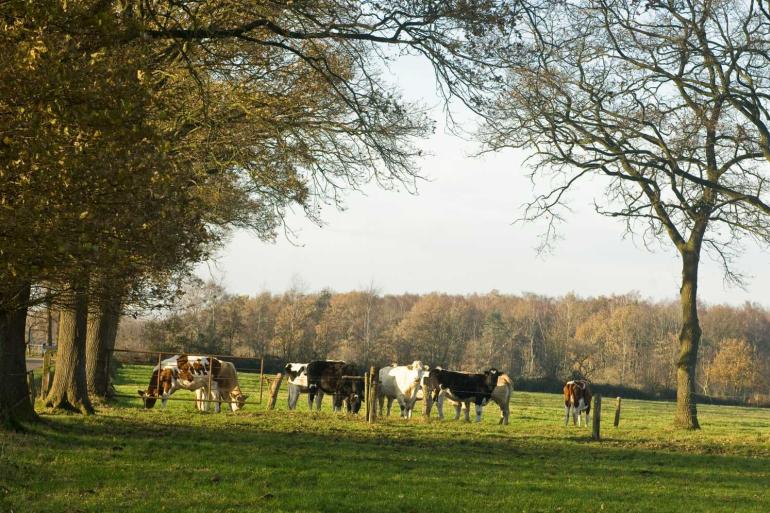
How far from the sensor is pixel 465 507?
10.3m

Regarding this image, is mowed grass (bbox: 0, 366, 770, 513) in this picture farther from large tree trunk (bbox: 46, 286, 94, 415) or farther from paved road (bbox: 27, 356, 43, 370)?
paved road (bbox: 27, 356, 43, 370)

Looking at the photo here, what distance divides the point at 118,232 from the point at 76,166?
1.35 m

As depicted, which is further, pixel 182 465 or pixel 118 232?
pixel 182 465

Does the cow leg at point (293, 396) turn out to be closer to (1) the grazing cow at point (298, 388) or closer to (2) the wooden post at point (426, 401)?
(1) the grazing cow at point (298, 388)

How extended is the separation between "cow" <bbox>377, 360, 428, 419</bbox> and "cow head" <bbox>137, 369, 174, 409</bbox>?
19.7 ft

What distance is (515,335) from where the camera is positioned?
10206 cm

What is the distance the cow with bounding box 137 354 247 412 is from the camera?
2475 cm

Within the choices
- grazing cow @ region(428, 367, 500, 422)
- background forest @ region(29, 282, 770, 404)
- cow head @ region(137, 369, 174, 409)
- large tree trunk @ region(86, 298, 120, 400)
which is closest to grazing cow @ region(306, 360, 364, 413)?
grazing cow @ region(428, 367, 500, 422)

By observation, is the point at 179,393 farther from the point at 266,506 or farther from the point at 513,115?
the point at 266,506

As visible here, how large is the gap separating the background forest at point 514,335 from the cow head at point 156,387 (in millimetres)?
42242

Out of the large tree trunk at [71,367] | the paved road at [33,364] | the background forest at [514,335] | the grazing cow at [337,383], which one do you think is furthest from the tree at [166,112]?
the background forest at [514,335]

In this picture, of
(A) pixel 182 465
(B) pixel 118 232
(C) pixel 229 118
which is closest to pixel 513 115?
(C) pixel 229 118

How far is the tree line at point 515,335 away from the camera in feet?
280

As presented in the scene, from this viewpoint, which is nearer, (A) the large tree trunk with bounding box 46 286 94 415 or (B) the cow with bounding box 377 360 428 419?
(A) the large tree trunk with bounding box 46 286 94 415
